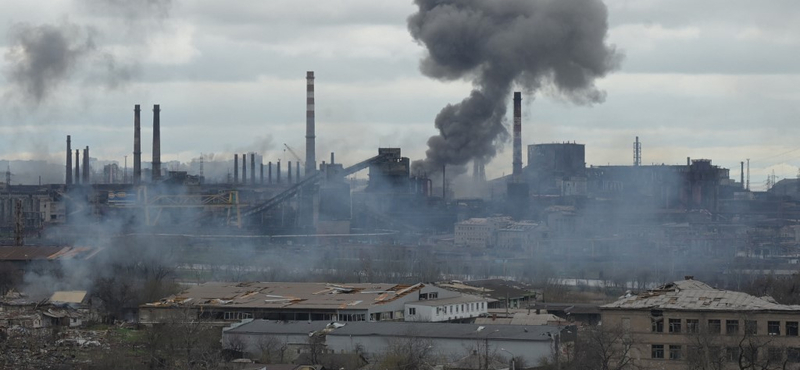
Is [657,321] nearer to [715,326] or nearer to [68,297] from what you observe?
[715,326]

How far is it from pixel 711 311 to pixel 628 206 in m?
58.9

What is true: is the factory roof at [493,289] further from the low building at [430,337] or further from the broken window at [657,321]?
the broken window at [657,321]

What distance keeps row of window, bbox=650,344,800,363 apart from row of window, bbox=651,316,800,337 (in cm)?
29

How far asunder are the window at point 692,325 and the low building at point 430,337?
2.61 metres

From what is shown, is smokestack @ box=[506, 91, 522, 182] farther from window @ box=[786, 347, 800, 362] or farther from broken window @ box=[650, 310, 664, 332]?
window @ box=[786, 347, 800, 362]

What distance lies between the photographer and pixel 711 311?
899 inches

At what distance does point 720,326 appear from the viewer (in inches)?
898

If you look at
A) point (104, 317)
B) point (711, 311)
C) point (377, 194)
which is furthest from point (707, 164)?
point (711, 311)

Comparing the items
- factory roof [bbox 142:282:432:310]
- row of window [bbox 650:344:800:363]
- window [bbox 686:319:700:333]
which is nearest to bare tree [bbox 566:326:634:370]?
row of window [bbox 650:344:800:363]

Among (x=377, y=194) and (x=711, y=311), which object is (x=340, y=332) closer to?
(x=711, y=311)

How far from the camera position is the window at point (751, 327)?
22.0 metres

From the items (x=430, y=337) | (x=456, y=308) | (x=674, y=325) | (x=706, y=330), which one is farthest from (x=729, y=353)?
(x=456, y=308)

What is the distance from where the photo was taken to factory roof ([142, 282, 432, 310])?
31.4 metres

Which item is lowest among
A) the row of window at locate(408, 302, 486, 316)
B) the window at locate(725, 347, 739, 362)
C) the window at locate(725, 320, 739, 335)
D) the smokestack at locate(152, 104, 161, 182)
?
the row of window at locate(408, 302, 486, 316)
